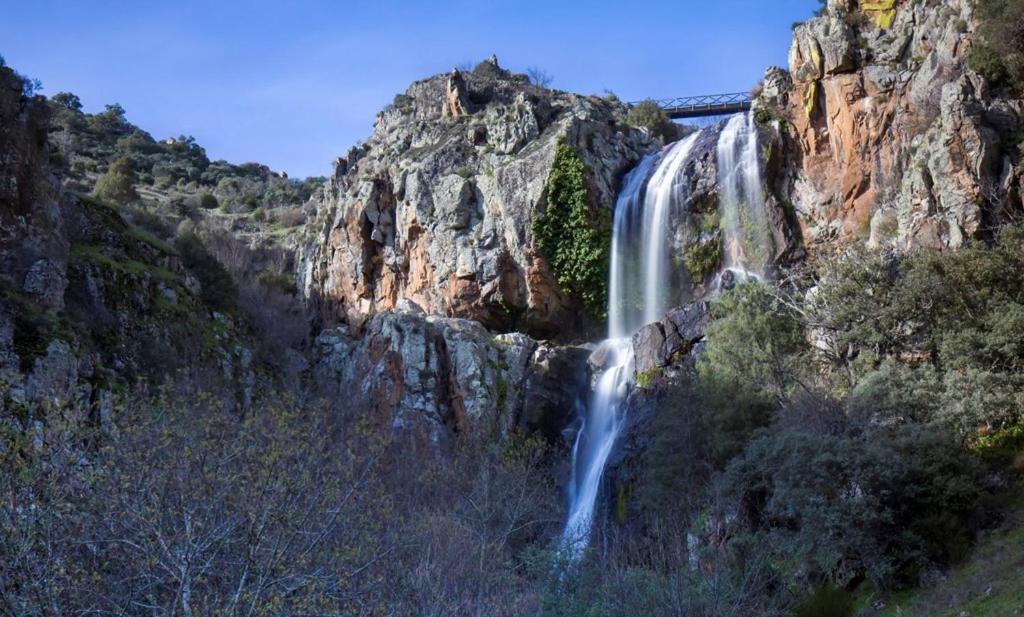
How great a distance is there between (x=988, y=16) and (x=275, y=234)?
183 feet

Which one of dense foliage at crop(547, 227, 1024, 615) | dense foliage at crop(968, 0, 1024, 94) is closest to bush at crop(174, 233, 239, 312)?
dense foliage at crop(547, 227, 1024, 615)

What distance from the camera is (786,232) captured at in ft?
135

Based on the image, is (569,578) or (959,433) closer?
(569,578)

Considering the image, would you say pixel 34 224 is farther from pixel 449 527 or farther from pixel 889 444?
pixel 889 444

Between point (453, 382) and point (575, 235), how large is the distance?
10.3 metres

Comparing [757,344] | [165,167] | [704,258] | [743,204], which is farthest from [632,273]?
[165,167]

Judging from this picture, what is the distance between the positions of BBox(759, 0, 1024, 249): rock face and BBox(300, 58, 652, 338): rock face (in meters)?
10.7

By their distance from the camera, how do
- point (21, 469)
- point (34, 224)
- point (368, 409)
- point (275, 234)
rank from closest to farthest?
1. point (21, 469)
2. point (34, 224)
3. point (368, 409)
4. point (275, 234)

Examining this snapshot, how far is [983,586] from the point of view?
18859 millimetres

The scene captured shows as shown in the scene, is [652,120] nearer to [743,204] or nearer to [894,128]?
[743,204]

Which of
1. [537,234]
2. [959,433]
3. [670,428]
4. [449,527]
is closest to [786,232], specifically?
[537,234]

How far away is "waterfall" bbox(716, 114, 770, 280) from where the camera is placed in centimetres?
4194

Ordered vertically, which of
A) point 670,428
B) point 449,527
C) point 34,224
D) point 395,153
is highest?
point 395,153

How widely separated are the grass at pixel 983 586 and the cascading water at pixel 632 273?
713 inches
